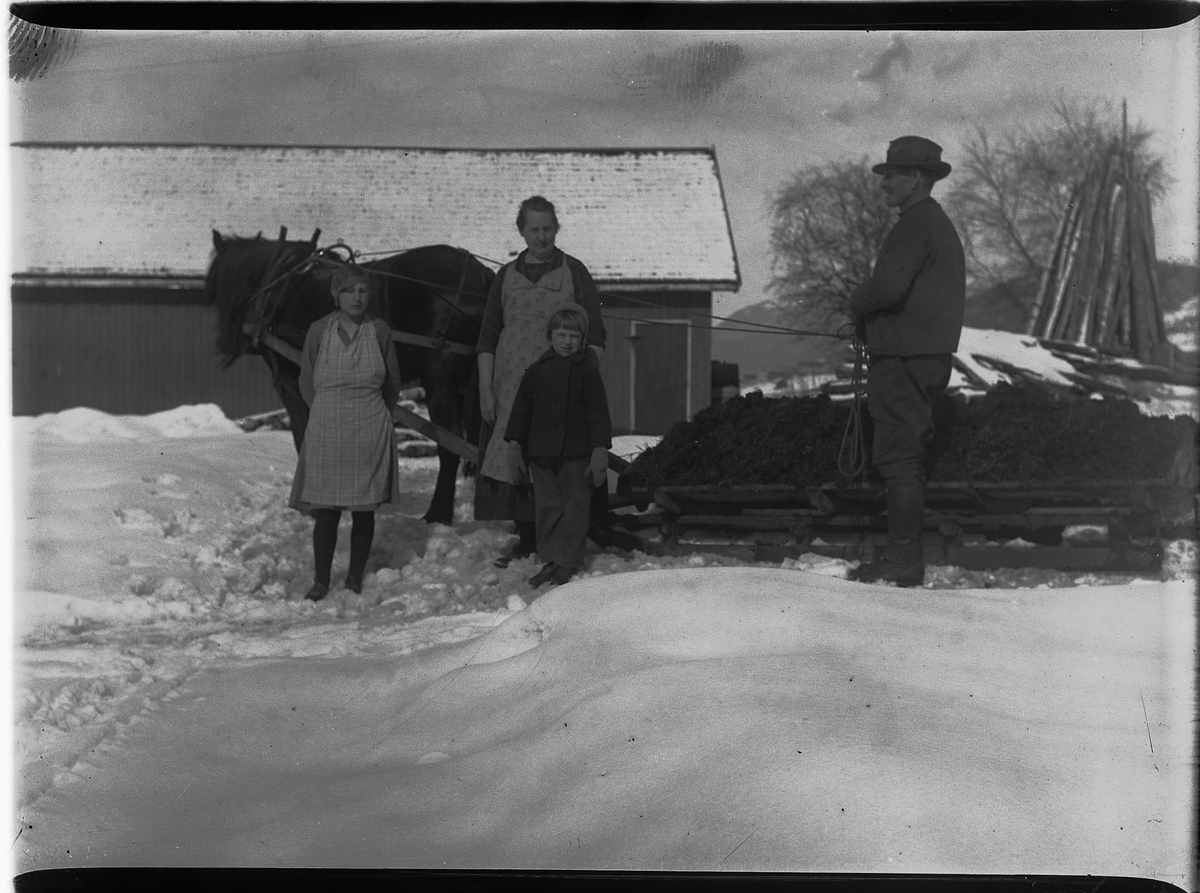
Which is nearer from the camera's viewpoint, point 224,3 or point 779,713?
point 779,713

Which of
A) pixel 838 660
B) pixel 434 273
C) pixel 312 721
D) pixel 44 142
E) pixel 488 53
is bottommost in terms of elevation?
pixel 312 721

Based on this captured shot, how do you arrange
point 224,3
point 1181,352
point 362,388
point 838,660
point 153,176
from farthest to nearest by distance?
point 1181,352 < point 153,176 < point 362,388 < point 224,3 < point 838,660

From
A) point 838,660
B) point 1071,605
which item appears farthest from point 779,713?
point 1071,605

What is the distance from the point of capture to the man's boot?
477 cm

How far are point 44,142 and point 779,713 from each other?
3601 millimetres

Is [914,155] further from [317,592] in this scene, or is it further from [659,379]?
[317,592]

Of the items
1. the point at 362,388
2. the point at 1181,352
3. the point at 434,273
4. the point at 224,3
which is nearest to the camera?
the point at 224,3

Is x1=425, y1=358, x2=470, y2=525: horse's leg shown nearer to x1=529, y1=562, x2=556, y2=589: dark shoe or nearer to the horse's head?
the horse's head

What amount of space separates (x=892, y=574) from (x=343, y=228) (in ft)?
12.5

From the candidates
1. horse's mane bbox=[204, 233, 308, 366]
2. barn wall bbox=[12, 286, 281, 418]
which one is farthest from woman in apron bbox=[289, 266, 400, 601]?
barn wall bbox=[12, 286, 281, 418]

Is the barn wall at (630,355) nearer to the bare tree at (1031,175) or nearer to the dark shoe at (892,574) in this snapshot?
the bare tree at (1031,175)

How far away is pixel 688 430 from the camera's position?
224 inches

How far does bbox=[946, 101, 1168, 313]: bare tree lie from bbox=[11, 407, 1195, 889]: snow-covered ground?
183 centimetres

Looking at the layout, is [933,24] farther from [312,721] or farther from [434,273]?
[312,721]
